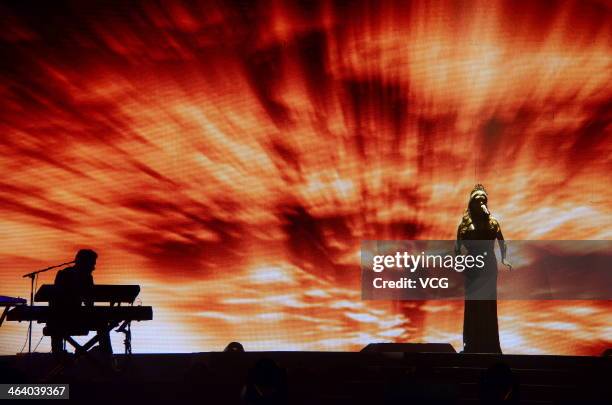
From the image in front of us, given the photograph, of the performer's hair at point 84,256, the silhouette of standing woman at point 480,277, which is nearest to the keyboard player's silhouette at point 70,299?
the performer's hair at point 84,256

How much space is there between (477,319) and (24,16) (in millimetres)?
6490

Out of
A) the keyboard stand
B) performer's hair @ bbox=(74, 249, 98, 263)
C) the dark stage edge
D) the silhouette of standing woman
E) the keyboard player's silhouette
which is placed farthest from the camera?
the silhouette of standing woman

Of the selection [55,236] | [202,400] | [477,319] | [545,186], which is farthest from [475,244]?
[55,236]

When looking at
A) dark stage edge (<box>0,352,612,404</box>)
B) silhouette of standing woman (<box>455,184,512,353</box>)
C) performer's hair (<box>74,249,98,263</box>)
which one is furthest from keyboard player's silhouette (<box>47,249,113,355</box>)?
silhouette of standing woman (<box>455,184,512,353</box>)

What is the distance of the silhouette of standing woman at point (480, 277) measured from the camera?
20.2 feet

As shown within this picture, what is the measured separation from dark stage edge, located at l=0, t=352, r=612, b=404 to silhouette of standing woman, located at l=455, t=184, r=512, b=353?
213 cm

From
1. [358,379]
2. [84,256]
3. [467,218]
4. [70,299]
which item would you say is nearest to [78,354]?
[70,299]

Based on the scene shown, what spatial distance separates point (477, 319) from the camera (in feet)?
20.4

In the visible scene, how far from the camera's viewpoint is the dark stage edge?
3.66 metres

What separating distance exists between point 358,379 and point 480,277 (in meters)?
2.89

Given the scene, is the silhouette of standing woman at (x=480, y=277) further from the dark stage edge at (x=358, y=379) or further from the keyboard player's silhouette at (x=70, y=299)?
the keyboard player's silhouette at (x=70, y=299)

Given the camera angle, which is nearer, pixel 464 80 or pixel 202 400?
pixel 202 400

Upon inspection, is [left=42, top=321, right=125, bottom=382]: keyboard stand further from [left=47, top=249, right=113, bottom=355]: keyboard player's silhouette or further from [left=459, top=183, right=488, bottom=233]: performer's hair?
[left=459, top=183, right=488, bottom=233]: performer's hair

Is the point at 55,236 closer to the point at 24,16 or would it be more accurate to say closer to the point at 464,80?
the point at 24,16
